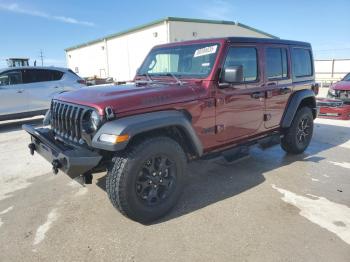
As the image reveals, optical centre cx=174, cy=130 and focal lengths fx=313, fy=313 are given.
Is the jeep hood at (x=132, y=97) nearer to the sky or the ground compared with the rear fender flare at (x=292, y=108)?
nearer to the sky

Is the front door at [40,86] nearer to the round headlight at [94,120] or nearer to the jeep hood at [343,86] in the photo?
the round headlight at [94,120]

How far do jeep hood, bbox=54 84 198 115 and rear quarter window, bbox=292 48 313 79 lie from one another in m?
2.49

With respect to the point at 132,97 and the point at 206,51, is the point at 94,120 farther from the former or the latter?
the point at 206,51

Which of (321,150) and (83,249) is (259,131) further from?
(83,249)

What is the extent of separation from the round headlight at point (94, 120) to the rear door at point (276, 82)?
2.62 meters

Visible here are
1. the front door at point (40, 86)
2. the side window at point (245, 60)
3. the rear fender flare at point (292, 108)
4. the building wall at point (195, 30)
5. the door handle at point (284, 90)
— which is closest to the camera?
the side window at point (245, 60)

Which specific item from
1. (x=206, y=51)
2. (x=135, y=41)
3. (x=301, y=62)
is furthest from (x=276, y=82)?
(x=135, y=41)

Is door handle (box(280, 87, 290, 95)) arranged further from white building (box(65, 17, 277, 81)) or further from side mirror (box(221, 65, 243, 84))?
white building (box(65, 17, 277, 81))

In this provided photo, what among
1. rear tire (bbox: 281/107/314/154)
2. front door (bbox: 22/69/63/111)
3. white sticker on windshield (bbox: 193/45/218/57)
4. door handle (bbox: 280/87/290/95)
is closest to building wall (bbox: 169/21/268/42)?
front door (bbox: 22/69/63/111)

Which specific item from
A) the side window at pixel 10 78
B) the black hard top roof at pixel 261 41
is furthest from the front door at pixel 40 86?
the black hard top roof at pixel 261 41

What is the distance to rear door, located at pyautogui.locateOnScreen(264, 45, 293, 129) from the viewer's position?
15.3 feet

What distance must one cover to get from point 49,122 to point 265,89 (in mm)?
3060

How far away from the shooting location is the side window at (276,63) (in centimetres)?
467

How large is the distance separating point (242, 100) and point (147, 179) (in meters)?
1.77
